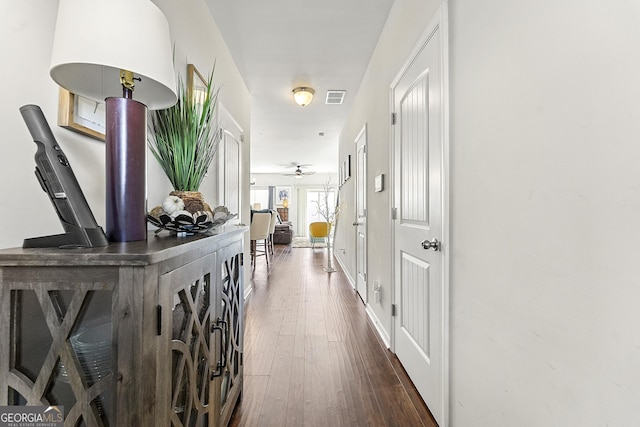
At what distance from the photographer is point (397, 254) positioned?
2.27 metres

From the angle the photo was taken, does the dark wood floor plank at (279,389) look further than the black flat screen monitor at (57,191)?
Yes

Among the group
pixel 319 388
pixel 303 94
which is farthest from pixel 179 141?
pixel 303 94

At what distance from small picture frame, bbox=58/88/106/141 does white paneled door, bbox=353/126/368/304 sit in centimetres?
274

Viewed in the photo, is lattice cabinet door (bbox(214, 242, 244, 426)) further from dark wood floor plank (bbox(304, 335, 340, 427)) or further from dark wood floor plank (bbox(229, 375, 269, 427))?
dark wood floor plank (bbox(304, 335, 340, 427))

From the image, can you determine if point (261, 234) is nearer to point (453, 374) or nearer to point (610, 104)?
point (453, 374)

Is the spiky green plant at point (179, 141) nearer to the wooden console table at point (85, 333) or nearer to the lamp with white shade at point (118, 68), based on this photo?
the lamp with white shade at point (118, 68)

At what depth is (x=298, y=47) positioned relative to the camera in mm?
2996

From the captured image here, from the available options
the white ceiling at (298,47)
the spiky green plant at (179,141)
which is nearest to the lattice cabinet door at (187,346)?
the spiky green plant at (179,141)

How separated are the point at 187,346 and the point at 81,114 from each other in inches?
34.4

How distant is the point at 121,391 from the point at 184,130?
1.16 metres

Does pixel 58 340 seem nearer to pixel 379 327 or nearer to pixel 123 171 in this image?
pixel 123 171

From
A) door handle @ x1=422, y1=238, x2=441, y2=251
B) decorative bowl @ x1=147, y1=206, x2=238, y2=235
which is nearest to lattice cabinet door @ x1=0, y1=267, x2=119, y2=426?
decorative bowl @ x1=147, y1=206, x2=238, y2=235

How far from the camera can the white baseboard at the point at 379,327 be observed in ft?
8.12

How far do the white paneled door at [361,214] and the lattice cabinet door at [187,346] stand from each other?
2478mm
